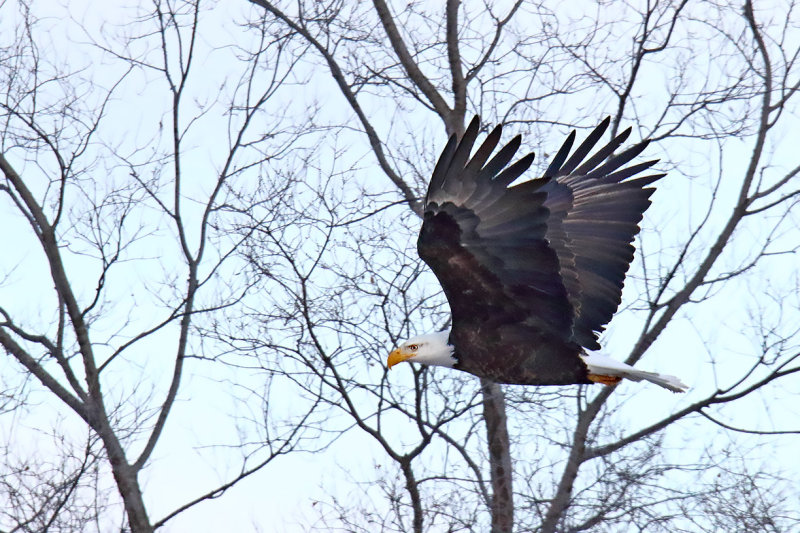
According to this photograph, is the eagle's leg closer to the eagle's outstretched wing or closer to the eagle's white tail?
the eagle's white tail

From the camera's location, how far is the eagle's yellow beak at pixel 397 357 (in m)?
7.61

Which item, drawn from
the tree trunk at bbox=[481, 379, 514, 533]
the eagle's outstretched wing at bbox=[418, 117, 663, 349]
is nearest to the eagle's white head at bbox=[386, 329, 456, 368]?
the eagle's outstretched wing at bbox=[418, 117, 663, 349]

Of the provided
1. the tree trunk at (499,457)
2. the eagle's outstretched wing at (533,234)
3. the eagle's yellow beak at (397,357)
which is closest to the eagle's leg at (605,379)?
the eagle's outstretched wing at (533,234)

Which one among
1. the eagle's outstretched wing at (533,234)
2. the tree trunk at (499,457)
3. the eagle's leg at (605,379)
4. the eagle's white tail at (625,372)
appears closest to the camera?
the eagle's outstretched wing at (533,234)

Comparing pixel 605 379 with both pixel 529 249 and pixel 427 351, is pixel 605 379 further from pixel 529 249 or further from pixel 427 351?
pixel 529 249

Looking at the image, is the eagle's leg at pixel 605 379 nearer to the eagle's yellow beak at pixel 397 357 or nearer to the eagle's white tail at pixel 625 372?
the eagle's white tail at pixel 625 372

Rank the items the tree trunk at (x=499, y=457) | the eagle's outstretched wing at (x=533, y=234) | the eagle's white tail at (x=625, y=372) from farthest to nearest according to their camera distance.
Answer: the tree trunk at (x=499, y=457) → the eagle's white tail at (x=625, y=372) → the eagle's outstretched wing at (x=533, y=234)

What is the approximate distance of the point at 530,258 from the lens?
6645mm

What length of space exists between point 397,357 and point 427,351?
26 cm

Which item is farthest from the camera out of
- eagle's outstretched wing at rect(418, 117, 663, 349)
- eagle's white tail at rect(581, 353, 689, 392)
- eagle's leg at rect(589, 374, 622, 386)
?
eagle's leg at rect(589, 374, 622, 386)

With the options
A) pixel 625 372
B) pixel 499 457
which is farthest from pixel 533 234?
pixel 499 457

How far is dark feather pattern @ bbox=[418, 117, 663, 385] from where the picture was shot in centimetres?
636

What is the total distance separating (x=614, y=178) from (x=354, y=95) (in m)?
3.26

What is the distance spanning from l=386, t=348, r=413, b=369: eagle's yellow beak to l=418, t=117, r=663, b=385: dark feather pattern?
1.27 ft
